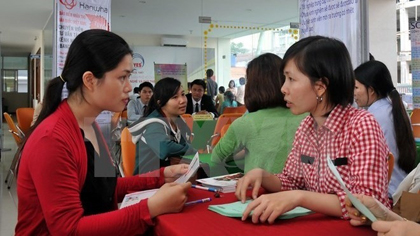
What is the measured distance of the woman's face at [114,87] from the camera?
133 centimetres

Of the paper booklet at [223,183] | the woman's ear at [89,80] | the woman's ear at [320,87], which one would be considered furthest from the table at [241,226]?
the woman's ear at [89,80]

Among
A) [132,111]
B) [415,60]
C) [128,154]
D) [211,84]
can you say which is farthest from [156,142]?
[211,84]

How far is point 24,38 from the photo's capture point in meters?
14.4

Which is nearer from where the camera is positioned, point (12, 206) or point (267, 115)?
point (267, 115)

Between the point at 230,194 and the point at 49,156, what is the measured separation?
0.65 meters

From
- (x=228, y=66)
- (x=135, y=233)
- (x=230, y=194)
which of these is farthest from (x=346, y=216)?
(x=228, y=66)

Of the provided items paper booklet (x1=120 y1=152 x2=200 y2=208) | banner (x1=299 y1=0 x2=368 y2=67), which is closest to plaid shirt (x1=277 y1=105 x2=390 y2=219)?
paper booklet (x1=120 y1=152 x2=200 y2=208)

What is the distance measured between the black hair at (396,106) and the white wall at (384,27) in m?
5.93

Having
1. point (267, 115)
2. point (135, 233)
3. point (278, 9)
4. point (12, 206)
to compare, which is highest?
point (278, 9)

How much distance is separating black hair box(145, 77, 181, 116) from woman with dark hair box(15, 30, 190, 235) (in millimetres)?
1605

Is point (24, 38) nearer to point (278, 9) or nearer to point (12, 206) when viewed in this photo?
point (278, 9)

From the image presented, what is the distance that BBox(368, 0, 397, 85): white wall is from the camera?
817 centimetres

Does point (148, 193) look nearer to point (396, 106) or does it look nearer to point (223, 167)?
point (223, 167)

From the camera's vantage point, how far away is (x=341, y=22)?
3.17 meters
